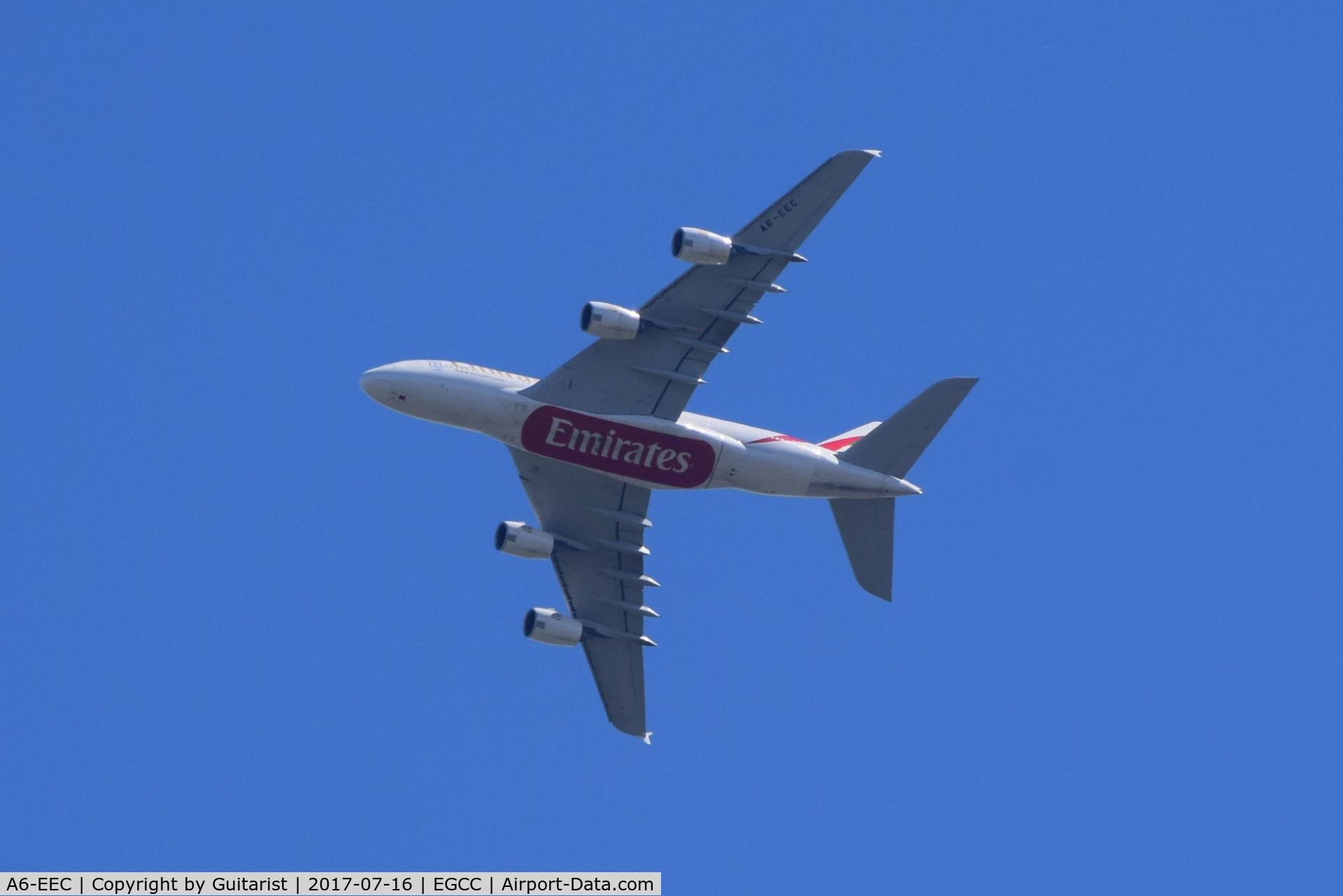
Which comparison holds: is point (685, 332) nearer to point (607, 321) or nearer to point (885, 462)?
point (607, 321)

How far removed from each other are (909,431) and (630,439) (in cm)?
1000

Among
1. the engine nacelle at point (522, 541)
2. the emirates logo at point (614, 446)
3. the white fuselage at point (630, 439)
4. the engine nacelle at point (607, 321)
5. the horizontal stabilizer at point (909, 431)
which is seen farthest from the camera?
the engine nacelle at point (522, 541)

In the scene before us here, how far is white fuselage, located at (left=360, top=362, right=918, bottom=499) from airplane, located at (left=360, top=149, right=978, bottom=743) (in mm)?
50

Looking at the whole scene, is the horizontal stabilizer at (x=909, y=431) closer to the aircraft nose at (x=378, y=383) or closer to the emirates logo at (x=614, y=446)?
the emirates logo at (x=614, y=446)

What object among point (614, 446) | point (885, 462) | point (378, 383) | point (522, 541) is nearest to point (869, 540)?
point (885, 462)

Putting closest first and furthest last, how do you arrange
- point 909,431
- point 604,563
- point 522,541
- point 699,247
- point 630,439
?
point 699,247
point 630,439
point 909,431
point 522,541
point 604,563

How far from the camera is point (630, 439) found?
6938 cm

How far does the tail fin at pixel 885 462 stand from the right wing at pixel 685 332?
6.70 m

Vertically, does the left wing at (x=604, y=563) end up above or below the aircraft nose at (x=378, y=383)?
below

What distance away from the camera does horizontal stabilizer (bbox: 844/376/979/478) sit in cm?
7000

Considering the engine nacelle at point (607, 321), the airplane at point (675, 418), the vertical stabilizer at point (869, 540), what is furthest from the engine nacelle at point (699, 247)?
the vertical stabilizer at point (869, 540)

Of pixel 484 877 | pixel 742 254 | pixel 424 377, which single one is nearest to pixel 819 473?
pixel 742 254

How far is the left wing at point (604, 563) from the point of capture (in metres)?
73.5

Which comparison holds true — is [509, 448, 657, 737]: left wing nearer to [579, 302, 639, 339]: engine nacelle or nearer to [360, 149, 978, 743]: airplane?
[360, 149, 978, 743]: airplane
